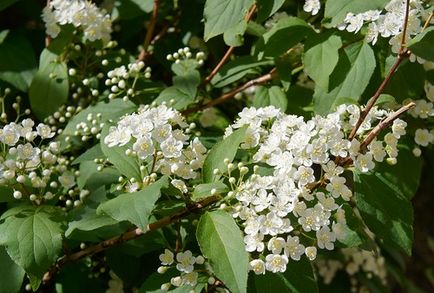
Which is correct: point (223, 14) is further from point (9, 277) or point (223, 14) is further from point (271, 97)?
point (9, 277)

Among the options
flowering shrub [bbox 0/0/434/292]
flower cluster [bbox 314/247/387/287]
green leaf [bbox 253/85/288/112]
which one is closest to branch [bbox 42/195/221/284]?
flowering shrub [bbox 0/0/434/292]

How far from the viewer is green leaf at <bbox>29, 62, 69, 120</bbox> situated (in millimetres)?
2754

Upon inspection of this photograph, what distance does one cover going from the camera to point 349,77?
7.60ft

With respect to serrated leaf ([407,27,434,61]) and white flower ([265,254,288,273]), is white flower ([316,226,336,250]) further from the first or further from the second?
serrated leaf ([407,27,434,61])

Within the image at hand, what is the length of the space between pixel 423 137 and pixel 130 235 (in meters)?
1.06

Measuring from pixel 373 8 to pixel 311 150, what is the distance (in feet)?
1.48

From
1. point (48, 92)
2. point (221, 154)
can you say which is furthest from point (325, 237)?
point (48, 92)

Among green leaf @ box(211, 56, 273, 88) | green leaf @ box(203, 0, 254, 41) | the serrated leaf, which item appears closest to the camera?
the serrated leaf

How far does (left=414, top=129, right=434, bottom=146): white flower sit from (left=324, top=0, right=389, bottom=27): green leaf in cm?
56

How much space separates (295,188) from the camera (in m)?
1.86

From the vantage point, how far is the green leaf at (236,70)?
104 inches

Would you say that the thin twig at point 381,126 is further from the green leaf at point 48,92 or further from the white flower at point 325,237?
the green leaf at point 48,92

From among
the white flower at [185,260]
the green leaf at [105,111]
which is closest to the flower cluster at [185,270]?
the white flower at [185,260]

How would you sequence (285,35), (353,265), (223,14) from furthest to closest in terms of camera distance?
(353,265), (285,35), (223,14)
